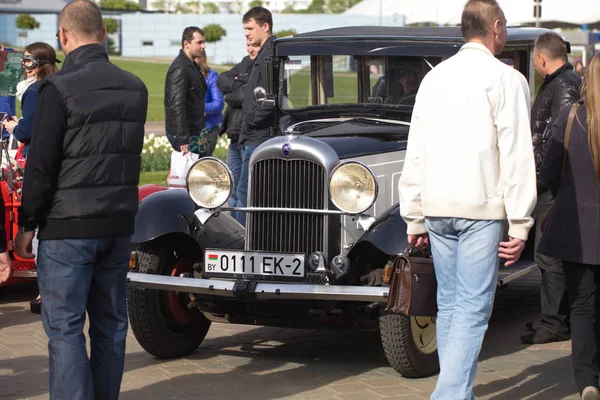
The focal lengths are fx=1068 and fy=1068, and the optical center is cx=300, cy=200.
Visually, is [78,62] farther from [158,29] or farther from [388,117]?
[158,29]

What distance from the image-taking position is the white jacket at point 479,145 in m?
4.38

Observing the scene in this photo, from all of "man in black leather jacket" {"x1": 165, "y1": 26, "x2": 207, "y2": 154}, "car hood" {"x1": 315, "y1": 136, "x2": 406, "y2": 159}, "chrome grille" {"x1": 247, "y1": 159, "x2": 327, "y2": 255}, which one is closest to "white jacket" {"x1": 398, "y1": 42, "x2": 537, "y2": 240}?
"chrome grille" {"x1": 247, "y1": 159, "x2": 327, "y2": 255}

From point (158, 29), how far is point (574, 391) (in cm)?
8676

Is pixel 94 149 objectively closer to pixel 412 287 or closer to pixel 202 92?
pixel 412 287

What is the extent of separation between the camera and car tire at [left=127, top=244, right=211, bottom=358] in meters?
6.24

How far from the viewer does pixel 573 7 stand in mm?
19500

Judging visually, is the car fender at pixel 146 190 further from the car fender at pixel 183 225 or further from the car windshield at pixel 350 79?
the car windshield at pixel 350 79

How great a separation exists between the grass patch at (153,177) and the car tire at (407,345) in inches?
317

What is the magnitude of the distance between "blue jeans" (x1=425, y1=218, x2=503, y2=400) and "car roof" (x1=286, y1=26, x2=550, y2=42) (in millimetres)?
2505

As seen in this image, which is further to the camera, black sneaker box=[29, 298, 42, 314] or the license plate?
black sneaker box=[29, 298, 42, 314]

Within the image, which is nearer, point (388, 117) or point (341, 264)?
point (341, 264)

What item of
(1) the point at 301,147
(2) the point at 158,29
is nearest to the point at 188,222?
(1) the point at 301,147

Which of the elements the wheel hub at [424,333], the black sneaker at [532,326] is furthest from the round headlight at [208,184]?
the black sneaker at [532,326]

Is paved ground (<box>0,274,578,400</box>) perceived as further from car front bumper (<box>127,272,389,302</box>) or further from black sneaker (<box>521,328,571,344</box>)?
car front bumper (<box>127,272,389,302</box>)
